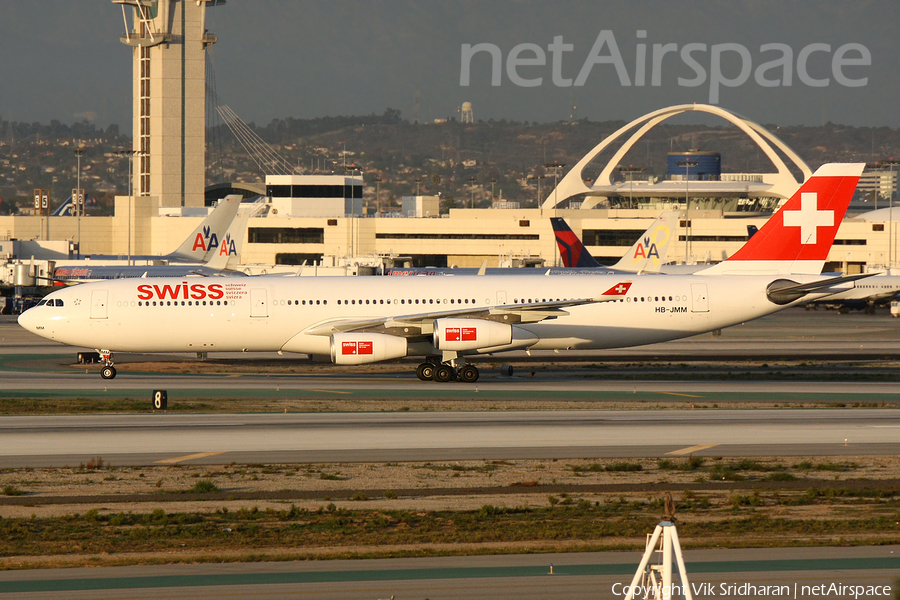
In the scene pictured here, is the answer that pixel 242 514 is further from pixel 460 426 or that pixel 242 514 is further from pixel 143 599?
pixel 460 426

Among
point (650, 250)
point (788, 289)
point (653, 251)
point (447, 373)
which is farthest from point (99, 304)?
point (653, 251)

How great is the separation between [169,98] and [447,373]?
122797 millimetres

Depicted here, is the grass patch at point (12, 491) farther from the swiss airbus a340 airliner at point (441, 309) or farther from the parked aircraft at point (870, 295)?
the parked aircraft at point (870, 295)

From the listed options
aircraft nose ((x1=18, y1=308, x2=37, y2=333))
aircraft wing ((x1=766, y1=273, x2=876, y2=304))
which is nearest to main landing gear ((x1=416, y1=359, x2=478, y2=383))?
aircraft wing ((x1=766, y1=273, x2=876, y2=304))

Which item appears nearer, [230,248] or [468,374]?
[468,374]

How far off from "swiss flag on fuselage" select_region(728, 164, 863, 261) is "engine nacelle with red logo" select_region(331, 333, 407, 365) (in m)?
16.8

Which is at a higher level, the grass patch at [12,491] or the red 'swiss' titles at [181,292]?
the red 'swiss' titles at [181,292]

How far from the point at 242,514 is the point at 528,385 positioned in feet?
70.3

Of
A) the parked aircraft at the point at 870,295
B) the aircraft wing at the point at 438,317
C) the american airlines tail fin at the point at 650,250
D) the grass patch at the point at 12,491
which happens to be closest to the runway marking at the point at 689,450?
the aircraft wing at the point at 438,317

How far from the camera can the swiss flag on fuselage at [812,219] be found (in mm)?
41781

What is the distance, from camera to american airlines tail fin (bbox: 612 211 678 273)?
75.9 metres

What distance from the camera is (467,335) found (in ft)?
124

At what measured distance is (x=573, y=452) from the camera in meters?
24.2

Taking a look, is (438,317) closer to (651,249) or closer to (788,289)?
(788,289)
